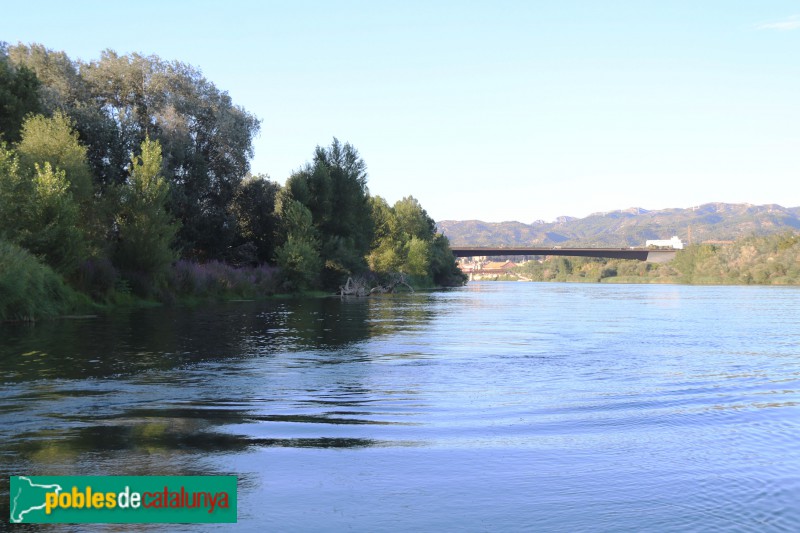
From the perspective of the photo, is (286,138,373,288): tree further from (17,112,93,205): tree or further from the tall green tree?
the tall green tree

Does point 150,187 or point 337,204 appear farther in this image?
point 337,204

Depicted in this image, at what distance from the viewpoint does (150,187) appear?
4788 centimetres

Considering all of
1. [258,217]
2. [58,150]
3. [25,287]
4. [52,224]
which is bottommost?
[25,287]

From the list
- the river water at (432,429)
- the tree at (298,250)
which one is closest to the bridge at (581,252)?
the tree at (298,250)

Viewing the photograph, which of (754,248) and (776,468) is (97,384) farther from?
(754,248)

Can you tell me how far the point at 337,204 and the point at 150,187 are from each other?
100ft

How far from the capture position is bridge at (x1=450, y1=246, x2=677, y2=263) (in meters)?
150

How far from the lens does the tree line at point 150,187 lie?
1523 inches

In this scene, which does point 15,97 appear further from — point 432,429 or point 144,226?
point 432,429

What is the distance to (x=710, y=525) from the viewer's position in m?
6.29

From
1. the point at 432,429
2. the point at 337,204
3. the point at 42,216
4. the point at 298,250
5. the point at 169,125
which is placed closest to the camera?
the point at 432,429

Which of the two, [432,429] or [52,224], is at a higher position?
[52,224]

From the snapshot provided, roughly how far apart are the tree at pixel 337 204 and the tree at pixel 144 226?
77.3 ft

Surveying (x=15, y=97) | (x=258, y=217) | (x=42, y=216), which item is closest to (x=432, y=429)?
Answer: (x=42, y=216)
